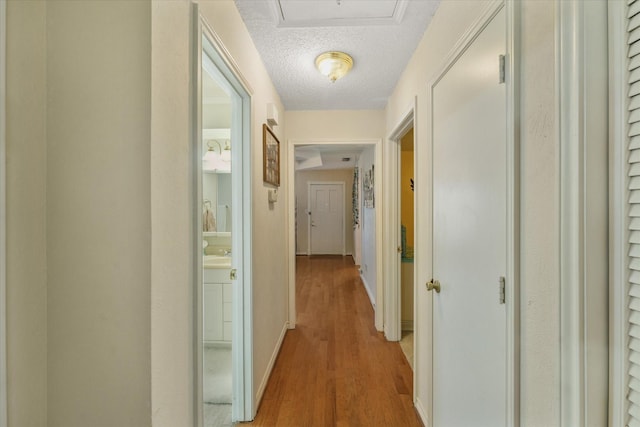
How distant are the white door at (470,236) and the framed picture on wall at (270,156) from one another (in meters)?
1.14

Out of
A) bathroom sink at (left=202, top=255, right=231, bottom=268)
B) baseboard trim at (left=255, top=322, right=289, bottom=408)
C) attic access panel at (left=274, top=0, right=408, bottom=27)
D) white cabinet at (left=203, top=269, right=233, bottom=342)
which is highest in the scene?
attic access panel at (left=274, top=0, right=408, bottom=27)

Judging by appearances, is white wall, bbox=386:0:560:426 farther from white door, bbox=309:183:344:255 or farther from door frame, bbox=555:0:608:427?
white door, bbox=309:183:344:255

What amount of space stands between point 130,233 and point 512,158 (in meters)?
1.17

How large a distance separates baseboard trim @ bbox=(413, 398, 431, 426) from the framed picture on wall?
1.80m

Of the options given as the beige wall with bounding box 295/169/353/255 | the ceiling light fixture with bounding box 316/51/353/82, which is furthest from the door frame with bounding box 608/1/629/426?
the beige wall with bounding box 295/169/353/255

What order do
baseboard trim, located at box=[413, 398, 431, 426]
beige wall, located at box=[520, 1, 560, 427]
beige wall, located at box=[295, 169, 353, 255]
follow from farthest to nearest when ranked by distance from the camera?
1. beige wall, located at box=[295, 169, 353, 255]
2. baseboard trim, located at box=[413, 398, 431, 426]
3. beige wall, located at box=[520, 1, 560, 427]

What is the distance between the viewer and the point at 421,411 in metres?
1.67

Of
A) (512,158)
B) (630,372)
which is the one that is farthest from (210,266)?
(630,372)

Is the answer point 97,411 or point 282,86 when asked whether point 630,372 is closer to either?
point 97,411

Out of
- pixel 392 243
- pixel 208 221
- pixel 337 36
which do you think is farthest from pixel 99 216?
pixel 392 243

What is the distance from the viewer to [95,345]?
805 millimetres

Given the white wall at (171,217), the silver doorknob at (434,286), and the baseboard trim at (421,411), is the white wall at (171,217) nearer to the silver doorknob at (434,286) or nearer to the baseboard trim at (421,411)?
the silver doorknob at (434,286)

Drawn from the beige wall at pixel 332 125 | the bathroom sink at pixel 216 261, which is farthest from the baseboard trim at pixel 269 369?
the beige wall at pixel 332 125

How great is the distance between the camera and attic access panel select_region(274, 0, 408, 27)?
1397 millimetres
